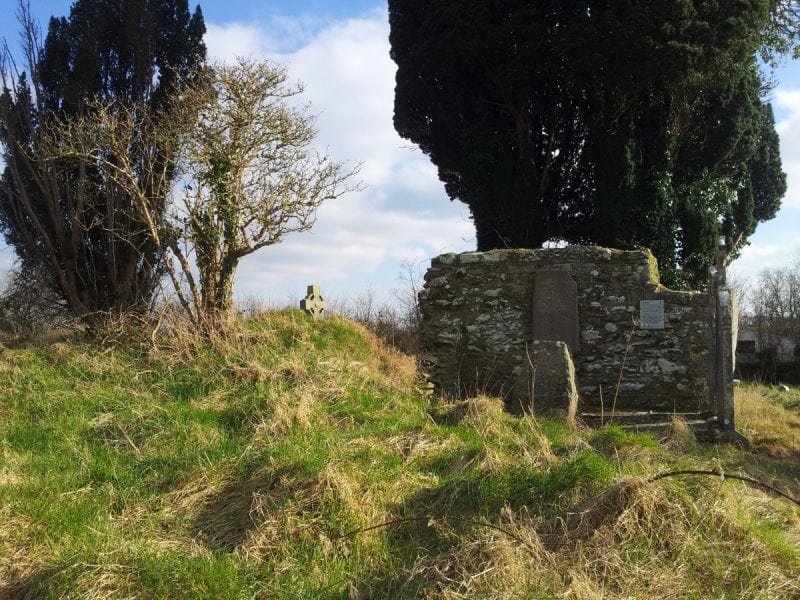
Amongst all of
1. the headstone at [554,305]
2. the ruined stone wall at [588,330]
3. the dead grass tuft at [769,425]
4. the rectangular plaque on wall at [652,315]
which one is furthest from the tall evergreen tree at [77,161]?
the dead grass tuft at [769,425]

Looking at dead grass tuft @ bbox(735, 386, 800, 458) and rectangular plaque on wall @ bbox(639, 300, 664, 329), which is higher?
rectangular plaque on wall @ bbox(639, 300, 664, 329)

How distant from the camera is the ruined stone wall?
921 cm

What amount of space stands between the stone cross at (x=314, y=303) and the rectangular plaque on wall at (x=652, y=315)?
5.78 metres

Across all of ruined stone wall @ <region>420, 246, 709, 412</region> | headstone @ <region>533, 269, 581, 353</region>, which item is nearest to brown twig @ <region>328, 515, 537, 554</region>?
ruined stone wall @ <region>420, 246, 709, 412</region>

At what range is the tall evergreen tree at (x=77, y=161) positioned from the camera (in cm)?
1177

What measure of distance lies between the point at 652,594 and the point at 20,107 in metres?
13.6

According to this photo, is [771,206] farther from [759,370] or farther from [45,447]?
[45,447]

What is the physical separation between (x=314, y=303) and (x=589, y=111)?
704cm

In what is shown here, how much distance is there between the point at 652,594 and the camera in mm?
3279

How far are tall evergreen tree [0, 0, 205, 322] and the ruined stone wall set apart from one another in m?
5.99

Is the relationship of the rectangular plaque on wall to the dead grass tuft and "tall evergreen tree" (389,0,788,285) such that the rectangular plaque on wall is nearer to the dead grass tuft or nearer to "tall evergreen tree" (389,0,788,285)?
the dead grass tuft

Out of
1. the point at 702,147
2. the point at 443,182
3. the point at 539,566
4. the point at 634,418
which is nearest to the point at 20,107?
the point at 443,182

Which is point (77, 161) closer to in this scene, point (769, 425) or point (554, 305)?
point (554, 305)

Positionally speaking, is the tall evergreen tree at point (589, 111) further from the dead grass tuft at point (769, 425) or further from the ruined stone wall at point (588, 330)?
the ruined stone wall at point (588, 330)
